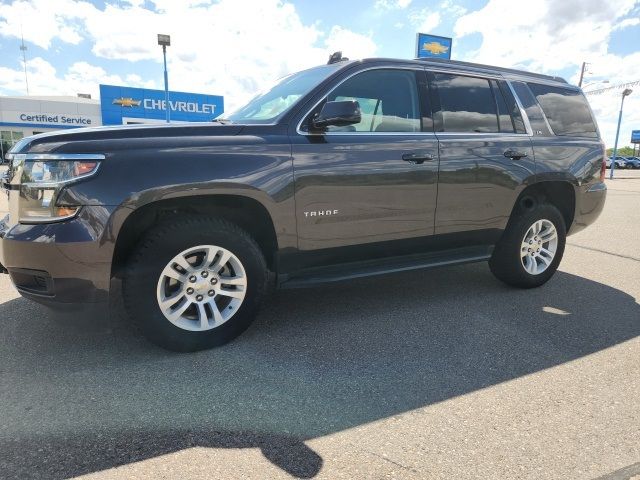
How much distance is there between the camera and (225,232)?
10.2 feet

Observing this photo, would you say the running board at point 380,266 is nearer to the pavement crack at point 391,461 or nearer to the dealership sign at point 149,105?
the pavement crack at point 391,461

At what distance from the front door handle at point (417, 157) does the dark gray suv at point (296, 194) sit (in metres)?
0.03

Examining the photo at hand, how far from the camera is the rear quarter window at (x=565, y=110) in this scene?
4.65 metres

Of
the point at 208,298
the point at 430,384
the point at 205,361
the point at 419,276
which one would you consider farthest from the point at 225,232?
the point at 419,276

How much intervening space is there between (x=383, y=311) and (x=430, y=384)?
1.20 m

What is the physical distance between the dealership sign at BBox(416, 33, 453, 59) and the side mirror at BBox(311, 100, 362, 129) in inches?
671

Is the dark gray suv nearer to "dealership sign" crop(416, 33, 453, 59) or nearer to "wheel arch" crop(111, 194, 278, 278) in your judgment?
"wheel arch" crop(111, 194, 278, 278)

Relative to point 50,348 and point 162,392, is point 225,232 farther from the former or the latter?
point 50,348

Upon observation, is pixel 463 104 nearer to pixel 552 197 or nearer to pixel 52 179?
pixel 552 197

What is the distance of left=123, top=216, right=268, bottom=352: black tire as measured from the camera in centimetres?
290

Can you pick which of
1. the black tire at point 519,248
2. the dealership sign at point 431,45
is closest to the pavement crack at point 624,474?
the black tire at point 519,248

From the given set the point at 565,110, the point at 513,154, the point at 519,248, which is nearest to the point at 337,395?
the point at 519,248

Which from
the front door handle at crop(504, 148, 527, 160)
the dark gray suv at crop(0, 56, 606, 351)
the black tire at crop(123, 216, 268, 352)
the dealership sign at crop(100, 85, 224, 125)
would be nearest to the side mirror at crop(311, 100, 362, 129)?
the dark gray suv at crop(0, 56, 606, 351)

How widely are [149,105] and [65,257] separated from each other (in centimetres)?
3371
